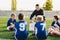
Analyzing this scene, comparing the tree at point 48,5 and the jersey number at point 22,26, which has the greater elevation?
the tree at point 48,5

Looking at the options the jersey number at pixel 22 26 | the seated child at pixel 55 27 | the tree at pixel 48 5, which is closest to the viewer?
the jersey number at pixel 22 26

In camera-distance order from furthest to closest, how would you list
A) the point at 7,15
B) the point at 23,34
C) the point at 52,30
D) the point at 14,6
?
the point at 14,6, the point at 7,15, the point at 52,30, the point at 23,34

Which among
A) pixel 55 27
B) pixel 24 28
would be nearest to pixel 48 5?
pixel 55 27

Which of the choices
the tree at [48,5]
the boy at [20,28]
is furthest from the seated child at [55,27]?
the tree at [48,5]

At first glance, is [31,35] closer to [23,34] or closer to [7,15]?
[23,34]

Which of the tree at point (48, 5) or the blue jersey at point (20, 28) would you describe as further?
the tree at point (48, 5)

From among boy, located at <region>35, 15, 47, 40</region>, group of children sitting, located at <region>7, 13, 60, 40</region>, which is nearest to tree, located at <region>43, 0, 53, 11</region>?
group of children sitting, located at <region>7, 13, 60, 40</region>

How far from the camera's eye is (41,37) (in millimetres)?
11555

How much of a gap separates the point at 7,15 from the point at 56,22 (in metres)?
12.2

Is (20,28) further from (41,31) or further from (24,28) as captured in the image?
(41,31)

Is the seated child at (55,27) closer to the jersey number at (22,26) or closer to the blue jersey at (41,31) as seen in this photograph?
the blue jersey at (41,31)

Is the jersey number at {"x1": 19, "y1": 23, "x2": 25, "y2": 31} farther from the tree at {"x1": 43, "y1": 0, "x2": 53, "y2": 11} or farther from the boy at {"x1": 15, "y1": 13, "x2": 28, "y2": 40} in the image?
the tree at {"x1": 43, "y1": 0, "x2": 53, "y2": 11}

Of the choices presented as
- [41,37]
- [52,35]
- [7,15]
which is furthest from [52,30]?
[7,15]

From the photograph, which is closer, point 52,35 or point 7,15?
point 52,35
